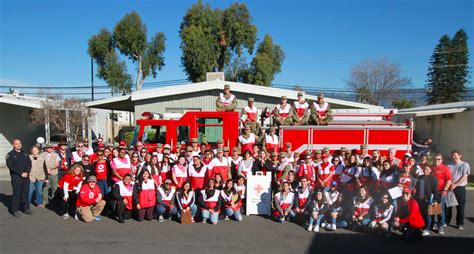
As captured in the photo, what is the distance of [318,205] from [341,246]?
3.50 feet

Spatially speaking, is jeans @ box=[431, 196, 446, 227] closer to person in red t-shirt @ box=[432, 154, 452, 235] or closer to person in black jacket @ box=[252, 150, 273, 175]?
person in red t-shirt @ box=[432, 154, 452, 235]

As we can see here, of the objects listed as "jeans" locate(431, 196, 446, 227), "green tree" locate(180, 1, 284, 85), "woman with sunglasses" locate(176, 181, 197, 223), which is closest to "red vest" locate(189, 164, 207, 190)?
"woman with sunglasses" locate(176, 181, 197, 223)

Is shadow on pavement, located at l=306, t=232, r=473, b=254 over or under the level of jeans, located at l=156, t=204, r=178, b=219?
under

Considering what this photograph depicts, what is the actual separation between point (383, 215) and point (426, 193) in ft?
2.95

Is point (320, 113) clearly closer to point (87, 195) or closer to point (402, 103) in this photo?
point (87, 195)

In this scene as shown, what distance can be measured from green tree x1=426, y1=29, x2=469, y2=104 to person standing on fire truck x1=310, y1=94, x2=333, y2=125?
39.2 metres

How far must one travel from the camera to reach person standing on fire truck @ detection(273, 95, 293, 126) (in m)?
8.62

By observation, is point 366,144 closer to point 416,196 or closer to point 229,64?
point 416,196

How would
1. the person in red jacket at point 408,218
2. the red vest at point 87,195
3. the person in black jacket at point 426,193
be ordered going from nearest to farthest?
the person in red jacket at point 408,218
the person in black jacket at point 426,193
the red vest at point 87,195

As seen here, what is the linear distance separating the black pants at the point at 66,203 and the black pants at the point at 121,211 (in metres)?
1.10

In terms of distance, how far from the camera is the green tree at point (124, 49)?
3212cm

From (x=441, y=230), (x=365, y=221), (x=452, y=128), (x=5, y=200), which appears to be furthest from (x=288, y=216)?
(x=452, y=128)

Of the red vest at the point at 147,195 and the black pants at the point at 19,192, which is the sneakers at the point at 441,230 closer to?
the red vest at the point at 147,195

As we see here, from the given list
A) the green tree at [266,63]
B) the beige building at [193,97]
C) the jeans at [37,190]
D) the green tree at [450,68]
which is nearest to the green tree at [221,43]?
the green tree at [266,63]
